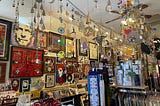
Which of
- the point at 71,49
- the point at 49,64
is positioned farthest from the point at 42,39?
the point at 71,49

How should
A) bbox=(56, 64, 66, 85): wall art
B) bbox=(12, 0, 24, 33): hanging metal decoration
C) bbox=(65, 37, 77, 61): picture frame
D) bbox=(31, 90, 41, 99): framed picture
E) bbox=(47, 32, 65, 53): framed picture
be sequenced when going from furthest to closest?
bbox=(65, 37, 77, 61): picture frame < bbox=(56, 64, 66, 85): wall art < bbox=(47, 32, 65, 53): framed picture < bbox=(31, 90, 41, 99): framed picture < bbox=(12, 0, 24, 33): hanging metal decoration

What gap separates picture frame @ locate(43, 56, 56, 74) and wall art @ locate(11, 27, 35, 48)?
0.35 meters

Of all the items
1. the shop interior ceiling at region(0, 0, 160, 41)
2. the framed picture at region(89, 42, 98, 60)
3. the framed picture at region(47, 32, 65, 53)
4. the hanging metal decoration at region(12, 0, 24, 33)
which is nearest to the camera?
the hanging metal decoration at region(12, 0, 24, 33)

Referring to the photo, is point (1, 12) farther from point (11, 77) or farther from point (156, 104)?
point (156, 104)

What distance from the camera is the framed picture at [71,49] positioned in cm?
280

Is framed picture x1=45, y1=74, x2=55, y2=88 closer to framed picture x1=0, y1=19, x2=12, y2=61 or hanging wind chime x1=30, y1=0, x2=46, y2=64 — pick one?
hanging wind chime x1=30, y1=0, x2=46, y2=64

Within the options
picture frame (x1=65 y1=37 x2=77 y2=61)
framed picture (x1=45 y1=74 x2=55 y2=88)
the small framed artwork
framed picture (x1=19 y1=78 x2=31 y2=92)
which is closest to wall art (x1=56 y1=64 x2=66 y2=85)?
framed picture (x1=45 y1=74 x2=55 y2=88)

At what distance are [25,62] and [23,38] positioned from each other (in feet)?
1.15

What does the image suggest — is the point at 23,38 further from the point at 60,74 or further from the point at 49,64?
the point at 60,74

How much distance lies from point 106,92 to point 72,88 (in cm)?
190

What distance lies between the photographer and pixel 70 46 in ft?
9.40

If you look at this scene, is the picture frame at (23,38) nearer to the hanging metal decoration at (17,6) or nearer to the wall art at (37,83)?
the hanging metal decoration at (17,6)

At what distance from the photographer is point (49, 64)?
2.44 metres

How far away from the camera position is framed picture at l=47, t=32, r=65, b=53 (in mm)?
2473
